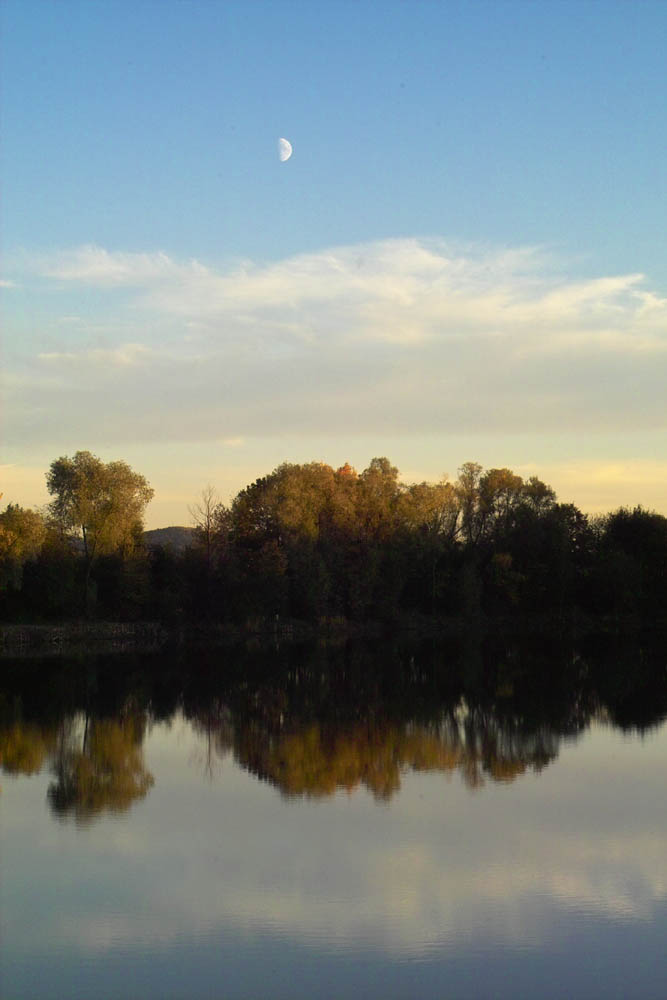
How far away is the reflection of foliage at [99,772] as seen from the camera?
1223cm

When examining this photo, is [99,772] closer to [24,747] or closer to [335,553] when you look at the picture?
[24,747]


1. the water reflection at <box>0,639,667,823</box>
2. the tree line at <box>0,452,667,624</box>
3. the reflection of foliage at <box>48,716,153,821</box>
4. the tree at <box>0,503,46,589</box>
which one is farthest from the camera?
the tree line at <box>0,452,667,624</box>

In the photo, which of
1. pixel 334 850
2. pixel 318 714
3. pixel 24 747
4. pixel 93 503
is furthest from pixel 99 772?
pixel 93 503

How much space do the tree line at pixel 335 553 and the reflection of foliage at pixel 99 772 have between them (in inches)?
953

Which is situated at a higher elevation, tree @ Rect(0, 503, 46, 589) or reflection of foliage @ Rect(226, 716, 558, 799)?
tree @ Rect(0, 503, 46, 589)

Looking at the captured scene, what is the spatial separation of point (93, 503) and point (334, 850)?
37532 millimetres

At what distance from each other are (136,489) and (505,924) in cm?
4009

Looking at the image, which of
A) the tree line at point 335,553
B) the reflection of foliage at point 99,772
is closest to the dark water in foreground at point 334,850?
the reflection of foliage at point 99,772

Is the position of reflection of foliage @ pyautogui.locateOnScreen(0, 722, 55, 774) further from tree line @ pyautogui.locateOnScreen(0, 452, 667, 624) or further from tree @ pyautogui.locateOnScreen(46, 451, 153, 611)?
tree @ pyautogui.locateOnScreen(46, 451, 153, 611)

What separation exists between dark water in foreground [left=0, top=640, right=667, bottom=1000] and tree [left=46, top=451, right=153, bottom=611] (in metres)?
24.5

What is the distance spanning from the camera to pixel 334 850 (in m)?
9.94

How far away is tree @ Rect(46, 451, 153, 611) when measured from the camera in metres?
45.6

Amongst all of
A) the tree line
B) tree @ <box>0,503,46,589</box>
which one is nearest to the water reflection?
tree @ <box>0,503,46,589</box>

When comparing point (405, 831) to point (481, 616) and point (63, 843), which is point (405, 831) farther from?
point (481, 616)
